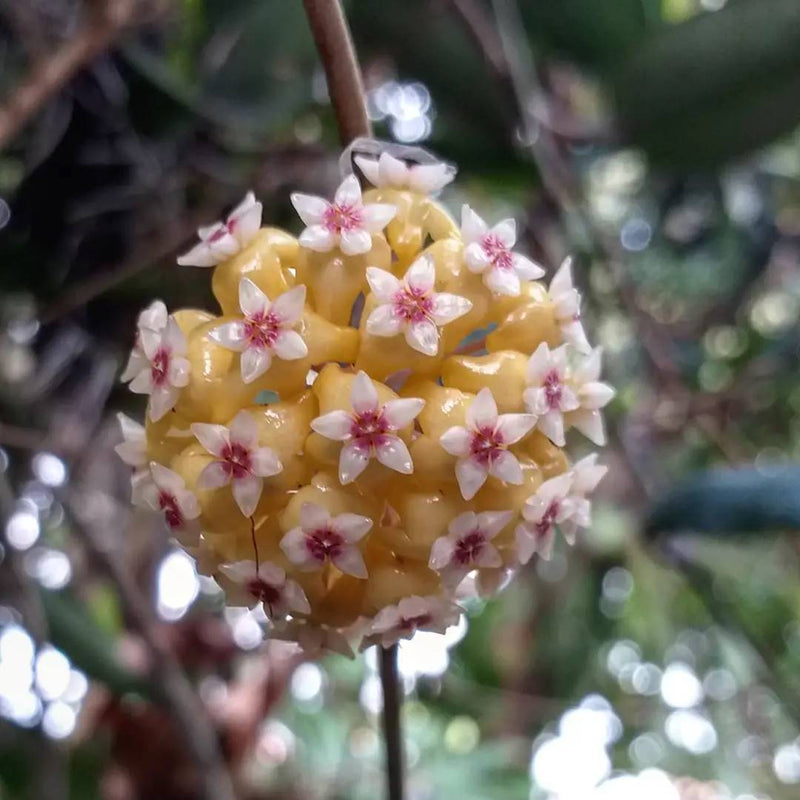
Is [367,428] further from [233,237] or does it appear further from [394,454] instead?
[233,237]

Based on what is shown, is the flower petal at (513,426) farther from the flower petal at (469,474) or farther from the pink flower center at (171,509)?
the pink flower center at (171,509)

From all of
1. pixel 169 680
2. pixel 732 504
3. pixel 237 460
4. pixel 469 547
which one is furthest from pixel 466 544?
pixel 169 680

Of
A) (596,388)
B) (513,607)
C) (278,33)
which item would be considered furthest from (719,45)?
(513,607)

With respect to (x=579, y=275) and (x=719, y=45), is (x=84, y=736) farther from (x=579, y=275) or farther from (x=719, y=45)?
(x=719, y=45)

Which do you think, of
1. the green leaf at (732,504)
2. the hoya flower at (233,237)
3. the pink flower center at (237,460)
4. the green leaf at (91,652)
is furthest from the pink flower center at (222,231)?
the green leaf at (91,652)

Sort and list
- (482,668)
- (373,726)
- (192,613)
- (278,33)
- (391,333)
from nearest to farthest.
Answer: (391,333), (278,33), (192,613), (482,668), (373,726)

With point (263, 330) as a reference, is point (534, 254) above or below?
below
